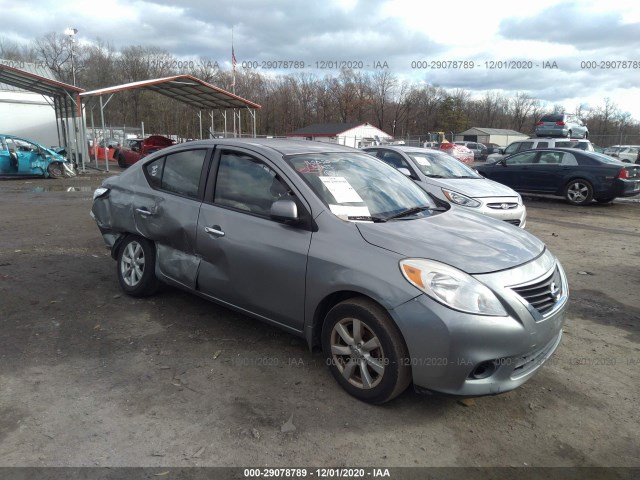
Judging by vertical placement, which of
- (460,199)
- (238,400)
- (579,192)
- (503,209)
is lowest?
(238,400)

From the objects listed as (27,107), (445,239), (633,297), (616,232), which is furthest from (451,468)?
(27,107)

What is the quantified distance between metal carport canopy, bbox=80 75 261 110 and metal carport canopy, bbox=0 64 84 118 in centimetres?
81

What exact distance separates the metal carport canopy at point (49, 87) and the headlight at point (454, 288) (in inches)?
811

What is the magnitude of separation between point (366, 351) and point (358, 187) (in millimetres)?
1344

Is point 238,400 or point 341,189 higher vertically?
point 341,189

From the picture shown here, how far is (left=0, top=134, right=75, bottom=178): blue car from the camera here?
685 inches

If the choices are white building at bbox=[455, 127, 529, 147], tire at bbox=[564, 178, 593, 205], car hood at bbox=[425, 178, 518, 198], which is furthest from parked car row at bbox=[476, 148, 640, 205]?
white building at bbox=[455, 127, 529, 147]

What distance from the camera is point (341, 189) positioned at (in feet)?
11.7

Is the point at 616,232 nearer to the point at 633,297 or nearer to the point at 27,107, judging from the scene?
the point at 633,297

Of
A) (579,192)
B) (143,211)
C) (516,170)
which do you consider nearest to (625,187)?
(579,192)

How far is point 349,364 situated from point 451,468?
878 millimetres

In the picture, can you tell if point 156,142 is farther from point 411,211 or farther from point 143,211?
point 411,211

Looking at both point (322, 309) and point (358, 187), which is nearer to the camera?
point (322, 309)

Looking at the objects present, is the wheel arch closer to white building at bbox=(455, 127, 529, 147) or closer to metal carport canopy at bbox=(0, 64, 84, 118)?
metal carport canopy at bbox=(0, 64, 84, 118)
